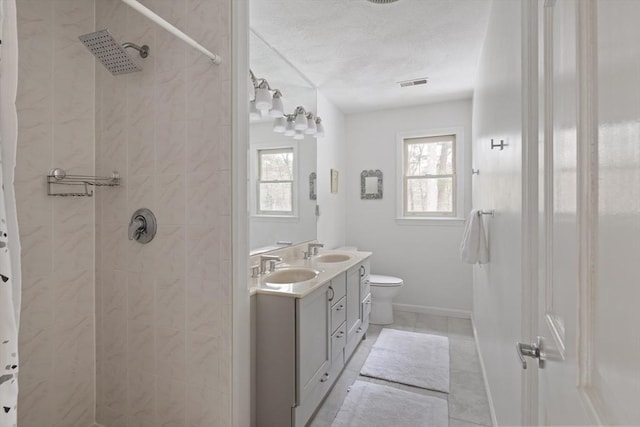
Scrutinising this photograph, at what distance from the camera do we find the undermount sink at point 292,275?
7.18 feet

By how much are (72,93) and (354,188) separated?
3060 millimetres

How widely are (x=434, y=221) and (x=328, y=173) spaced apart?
1.40 meters

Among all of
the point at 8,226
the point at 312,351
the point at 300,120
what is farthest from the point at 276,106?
the point at 8,226

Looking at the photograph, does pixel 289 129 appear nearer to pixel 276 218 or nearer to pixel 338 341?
pixel 276 218

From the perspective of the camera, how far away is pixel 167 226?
161 cm

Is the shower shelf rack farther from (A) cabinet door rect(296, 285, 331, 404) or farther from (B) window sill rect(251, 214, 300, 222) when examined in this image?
(A) cabinet door rect(296, 285, 331, 404)

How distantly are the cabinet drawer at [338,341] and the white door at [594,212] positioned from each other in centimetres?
162

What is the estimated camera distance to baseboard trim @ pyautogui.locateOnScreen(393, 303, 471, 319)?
364 centimetres

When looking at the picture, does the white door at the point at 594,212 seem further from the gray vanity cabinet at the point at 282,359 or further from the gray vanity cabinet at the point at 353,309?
the gray vanity cabinet at the point at 353,309

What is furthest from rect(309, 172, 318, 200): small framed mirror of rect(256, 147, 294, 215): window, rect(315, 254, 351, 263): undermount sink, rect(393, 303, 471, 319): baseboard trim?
rect(393, 303, 471, 319): baseboard trim

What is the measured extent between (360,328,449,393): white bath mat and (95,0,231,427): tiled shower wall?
139cm

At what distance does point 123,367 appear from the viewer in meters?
1.71

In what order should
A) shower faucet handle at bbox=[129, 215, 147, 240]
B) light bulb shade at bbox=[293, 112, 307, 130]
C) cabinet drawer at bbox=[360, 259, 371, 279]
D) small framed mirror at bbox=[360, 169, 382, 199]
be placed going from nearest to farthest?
shower faucet handle at bbox=[129, 215, 147, 240]
light bulb shade at bbox=[293, 112, 307, 130]
cabinet drawer at bbox=[360, 259, 371, 279]
small framed mirror at bbox=[360, 169, 382, 199]

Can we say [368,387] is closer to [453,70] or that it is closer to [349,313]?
[349,313]
